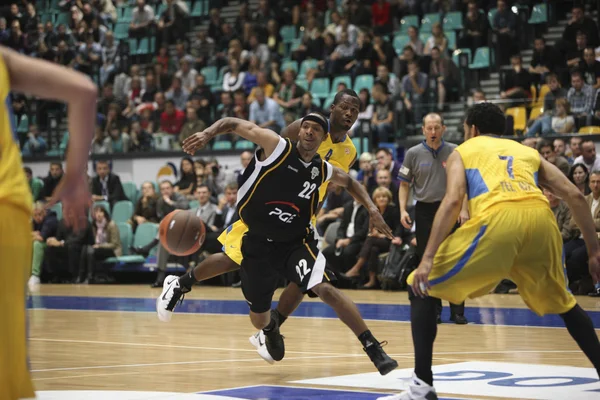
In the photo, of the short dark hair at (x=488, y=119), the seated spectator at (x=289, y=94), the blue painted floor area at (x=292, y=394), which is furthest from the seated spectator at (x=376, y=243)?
the short dark hair at (x=488, y=119)

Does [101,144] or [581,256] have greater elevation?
[101,144]

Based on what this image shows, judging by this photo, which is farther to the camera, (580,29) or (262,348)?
(580,29)

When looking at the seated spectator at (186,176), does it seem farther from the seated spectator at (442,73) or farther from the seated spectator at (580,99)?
the seated spectator at (580,99)


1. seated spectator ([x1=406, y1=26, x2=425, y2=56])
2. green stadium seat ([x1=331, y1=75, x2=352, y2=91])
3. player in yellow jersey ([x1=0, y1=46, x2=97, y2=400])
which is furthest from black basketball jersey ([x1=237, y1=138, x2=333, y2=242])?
green stadium seat ([x1=331, y1=75, x2=352, y2=91])

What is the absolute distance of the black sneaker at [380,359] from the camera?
5.51 metres

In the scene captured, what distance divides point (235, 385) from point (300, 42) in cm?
1421

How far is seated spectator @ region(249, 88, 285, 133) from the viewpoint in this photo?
1639 cm

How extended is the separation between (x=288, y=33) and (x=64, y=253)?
6571 millimetres

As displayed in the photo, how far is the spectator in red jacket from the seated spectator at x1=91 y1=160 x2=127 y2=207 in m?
1.40

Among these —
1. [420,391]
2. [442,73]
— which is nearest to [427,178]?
[420,391]

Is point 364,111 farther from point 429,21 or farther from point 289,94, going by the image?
point 429,21

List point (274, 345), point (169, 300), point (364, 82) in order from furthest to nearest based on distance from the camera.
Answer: point (364, 82)
point (169, 300)
point (274, 345)

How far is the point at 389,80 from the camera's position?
16.2 m

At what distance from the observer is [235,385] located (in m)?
5.69
